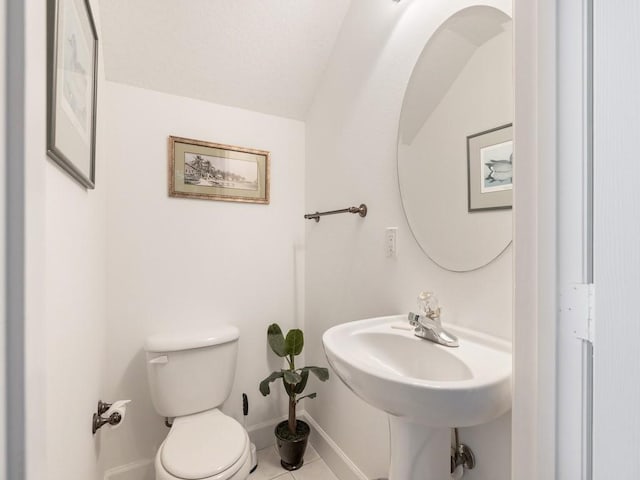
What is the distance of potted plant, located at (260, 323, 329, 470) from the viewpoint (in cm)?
160

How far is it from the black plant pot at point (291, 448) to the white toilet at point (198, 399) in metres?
0.37

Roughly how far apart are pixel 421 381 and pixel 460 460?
1.72 ft

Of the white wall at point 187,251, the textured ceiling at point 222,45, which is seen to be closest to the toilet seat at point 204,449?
the white wall at point 187,251

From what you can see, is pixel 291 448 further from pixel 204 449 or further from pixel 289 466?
pixel 204 449

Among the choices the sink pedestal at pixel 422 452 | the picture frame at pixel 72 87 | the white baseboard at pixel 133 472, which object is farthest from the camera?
the white baseboard at pixel 133 472

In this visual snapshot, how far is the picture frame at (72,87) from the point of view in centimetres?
61

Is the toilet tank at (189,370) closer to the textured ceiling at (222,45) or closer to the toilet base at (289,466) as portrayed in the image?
the toilet base at (289,466)

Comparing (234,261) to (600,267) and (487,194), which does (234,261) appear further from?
(600,267)

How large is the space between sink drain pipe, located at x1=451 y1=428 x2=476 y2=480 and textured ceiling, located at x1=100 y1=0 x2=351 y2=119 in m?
1.89

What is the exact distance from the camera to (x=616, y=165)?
17.6 inches

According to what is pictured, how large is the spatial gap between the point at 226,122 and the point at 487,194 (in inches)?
57.9

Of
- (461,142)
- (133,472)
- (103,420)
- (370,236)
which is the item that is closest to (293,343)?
(370,236)

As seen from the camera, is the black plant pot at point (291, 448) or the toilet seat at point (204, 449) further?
the black plant pot at point (291, 448)

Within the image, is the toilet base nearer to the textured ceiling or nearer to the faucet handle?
the faucet handle
